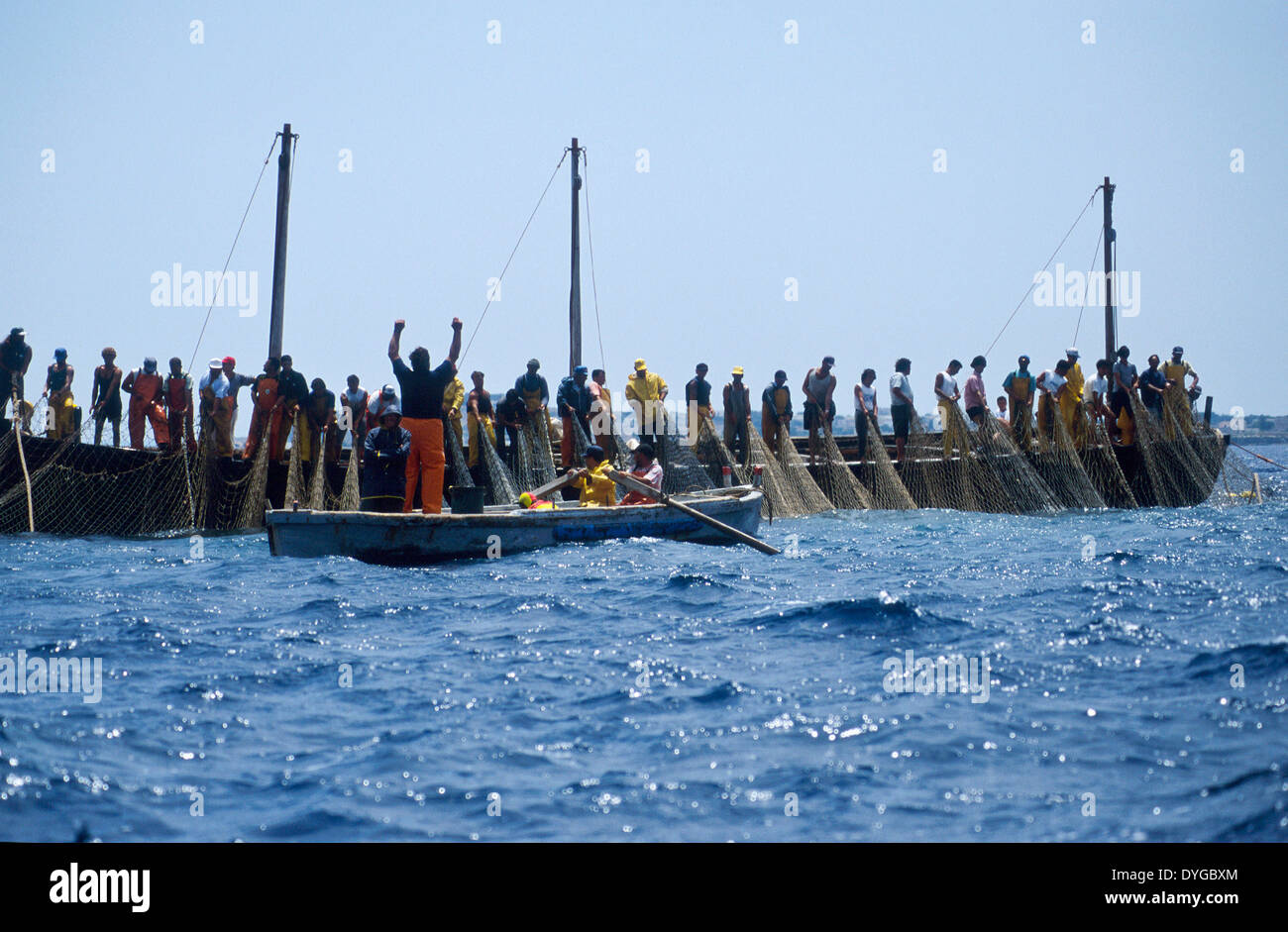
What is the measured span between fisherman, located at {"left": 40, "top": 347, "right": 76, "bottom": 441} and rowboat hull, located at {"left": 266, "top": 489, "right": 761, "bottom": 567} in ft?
28.8

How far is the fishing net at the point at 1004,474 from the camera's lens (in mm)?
24078

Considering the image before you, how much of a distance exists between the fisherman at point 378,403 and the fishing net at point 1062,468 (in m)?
12.8

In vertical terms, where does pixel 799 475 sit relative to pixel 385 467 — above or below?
below

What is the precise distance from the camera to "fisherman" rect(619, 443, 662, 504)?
16.6 meters

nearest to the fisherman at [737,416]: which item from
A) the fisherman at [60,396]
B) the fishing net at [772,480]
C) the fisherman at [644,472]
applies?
the fishing net at [772,480]

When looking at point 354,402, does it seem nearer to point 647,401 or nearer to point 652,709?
point 647,401

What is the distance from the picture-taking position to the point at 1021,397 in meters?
25.4

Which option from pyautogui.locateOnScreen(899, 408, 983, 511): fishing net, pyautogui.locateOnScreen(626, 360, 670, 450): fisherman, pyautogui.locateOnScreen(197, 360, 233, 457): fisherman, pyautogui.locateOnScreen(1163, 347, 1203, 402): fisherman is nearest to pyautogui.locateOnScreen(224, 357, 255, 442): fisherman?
pyautogui.locateOnScreen(197, 360, 233, 457): fisherman

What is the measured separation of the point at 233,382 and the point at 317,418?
1.80 metres

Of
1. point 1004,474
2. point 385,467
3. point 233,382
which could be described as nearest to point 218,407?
point 233,382

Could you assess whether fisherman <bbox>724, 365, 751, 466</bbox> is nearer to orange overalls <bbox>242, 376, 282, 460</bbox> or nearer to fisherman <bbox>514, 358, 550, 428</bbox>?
fisherman <bbox>514, 358, 550, 428</bbox>
